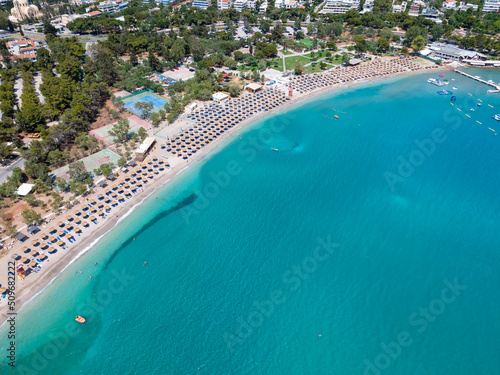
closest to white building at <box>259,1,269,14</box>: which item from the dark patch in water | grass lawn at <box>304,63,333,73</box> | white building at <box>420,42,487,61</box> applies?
grass lawn at <box>304,63,333,73</box>

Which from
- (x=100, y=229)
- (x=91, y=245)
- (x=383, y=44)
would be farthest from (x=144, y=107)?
(x=383, y=44)

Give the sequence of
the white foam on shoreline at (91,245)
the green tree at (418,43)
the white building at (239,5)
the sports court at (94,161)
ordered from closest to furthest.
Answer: the white foam on shoreline at (91,245) < the sports court at (94,161) < the green tree at (418,43) < the white building at (239,5)

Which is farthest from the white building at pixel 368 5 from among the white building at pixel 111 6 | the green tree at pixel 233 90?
the white building at pixel 111 6

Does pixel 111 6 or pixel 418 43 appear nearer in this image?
pixel 418 43

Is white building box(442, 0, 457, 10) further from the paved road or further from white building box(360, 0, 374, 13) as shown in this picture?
the paved road

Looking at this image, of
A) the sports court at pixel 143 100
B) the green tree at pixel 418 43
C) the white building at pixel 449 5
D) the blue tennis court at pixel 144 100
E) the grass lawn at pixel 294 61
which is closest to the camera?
the blue tennis court at pixel 144 100

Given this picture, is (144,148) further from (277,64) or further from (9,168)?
(277,64)

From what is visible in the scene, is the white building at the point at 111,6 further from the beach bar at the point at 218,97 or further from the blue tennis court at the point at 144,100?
the beach bar at the point at 218,97
